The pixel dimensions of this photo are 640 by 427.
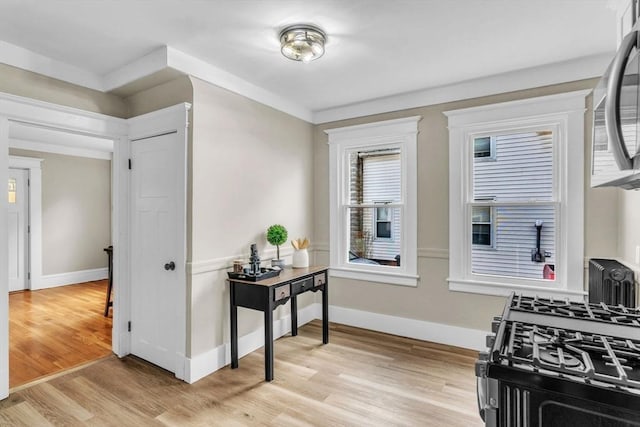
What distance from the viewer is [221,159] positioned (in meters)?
2.99

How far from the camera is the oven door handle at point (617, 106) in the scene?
39.9 inches

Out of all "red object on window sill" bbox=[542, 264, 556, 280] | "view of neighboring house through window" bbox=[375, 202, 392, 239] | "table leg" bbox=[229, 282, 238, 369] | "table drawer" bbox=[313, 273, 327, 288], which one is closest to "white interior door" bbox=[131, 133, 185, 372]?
"table leg" bbox=[229, 282, 238, 369]

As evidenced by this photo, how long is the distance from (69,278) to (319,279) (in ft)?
17.7

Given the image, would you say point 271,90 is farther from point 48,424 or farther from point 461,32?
point 48,424

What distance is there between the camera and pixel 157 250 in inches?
116

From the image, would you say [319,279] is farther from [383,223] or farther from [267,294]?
[383,223]

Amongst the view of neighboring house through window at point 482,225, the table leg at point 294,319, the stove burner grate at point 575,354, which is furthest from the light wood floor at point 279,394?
the stove burner grate at point 575,354

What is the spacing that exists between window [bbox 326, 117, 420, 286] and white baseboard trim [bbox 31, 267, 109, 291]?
521cm

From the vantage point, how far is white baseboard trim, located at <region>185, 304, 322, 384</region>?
2.71 meters

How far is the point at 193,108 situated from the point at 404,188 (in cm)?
225

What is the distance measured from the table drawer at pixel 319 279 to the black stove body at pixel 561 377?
7.46 ft

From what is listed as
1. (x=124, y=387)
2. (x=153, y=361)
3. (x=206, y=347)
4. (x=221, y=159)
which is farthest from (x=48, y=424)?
(x=221, y=159)

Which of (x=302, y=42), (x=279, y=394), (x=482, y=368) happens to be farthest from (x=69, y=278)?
(x=482, y=368)

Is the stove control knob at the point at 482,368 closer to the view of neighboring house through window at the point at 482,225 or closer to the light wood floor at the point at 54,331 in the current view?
the view of neighboring house through window at the point at 482,225
